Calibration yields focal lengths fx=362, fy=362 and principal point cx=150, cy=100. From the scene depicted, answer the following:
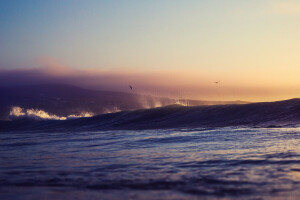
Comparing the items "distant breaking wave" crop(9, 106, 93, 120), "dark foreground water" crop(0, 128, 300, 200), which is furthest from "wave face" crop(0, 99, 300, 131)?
"distant breaking wave" crop(9, 106, 93, 120)

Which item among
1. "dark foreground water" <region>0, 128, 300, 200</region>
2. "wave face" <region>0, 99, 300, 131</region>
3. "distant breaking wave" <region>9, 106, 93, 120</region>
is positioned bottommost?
"dark foreground water" <region>0, 128, 300, 200</region>

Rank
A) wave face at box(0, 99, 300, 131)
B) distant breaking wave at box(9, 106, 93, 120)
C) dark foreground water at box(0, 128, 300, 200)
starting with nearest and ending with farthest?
dark foreground water at box(0, 128, 300, 200), wave face at box(0, 99, 300, 131), distant breaking wave at box(9, 106, 93, 120)

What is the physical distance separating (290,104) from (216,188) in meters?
16.7

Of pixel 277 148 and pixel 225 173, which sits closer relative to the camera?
pixel 225 173

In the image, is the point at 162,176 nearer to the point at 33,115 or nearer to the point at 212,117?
the point at 212,117

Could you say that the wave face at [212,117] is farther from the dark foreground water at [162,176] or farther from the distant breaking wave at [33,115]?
the distant breaking wave at [33,115]

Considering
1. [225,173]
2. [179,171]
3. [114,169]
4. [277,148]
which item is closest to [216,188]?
[225,173]

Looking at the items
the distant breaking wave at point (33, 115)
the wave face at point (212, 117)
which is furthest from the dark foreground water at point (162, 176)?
the distant breaking wave at point (33, 115)

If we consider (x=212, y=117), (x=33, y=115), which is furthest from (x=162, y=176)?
(x=33, y=115)

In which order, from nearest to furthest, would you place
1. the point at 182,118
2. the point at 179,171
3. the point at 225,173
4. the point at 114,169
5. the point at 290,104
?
the point at 225,173 → the point at 179,171 → the point at 114,169 → the point at 290,104 → the point at 182,118

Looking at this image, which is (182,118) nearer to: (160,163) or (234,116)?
(234,116)

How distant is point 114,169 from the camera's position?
16.2 feet

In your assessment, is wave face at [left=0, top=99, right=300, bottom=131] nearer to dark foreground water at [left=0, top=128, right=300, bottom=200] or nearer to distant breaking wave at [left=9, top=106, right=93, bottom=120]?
dark foreground water at [left=0, top=128, right=300, bottom=200]

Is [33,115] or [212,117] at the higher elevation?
[33,115]
